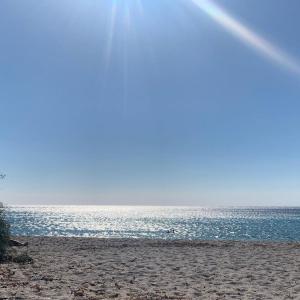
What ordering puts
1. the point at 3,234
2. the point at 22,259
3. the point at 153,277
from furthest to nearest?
the point at 3,234 < the point at 22,259 < the point at 153,277

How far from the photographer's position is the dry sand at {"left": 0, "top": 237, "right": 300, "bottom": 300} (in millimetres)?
11547

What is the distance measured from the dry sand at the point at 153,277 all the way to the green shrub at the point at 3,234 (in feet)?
4.40

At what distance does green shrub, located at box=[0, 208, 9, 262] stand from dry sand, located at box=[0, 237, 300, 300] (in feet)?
4.40

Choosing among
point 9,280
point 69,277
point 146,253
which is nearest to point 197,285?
point 69,277

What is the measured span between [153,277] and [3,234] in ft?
22.6

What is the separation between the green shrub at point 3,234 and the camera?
58.7 feet

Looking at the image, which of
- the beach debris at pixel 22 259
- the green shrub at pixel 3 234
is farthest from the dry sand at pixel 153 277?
the green shrub at pixel 3 234

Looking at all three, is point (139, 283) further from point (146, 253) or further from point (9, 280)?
point (146, 253)

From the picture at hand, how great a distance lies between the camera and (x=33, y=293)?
11.1m

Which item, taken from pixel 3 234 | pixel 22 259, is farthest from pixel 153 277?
pixel 3 234

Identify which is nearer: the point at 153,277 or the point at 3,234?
the point at 153,277

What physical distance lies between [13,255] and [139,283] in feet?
23.3

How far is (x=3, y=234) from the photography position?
18031mm

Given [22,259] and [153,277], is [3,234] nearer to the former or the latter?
[22,259]
